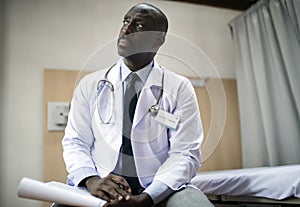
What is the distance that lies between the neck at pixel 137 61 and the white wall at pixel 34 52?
93 centimetres

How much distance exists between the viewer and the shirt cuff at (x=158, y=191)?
894mm

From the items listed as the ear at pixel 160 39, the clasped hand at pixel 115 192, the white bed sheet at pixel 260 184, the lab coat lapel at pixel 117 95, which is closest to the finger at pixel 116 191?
the clasped hand at pixel 115 192

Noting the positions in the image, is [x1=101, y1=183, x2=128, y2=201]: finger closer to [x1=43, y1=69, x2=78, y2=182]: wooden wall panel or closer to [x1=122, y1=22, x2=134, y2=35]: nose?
[x1=122, y1=22, x2=134, y2=35]: nose

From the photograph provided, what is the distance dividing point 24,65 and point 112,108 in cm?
104

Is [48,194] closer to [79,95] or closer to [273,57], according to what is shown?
[79,95]

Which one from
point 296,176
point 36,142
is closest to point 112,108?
point 296,176

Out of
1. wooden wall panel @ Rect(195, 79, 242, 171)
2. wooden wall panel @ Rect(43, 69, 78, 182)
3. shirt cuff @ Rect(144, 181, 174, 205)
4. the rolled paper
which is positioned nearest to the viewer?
the rolled paper

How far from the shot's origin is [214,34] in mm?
2213

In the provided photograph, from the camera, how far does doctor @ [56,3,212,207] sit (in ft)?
3.05

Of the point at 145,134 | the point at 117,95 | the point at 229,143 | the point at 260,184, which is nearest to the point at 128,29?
the point at 117,95

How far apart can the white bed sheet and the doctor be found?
38 centimetres

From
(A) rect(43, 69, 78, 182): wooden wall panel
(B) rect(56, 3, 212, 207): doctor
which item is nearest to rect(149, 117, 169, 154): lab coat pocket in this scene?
(B) rect(56, 3, 212, 207): doctor

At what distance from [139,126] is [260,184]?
60 cm

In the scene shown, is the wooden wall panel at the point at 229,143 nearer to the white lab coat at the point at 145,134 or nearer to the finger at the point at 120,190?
the white lab coat at the point at 145,134
